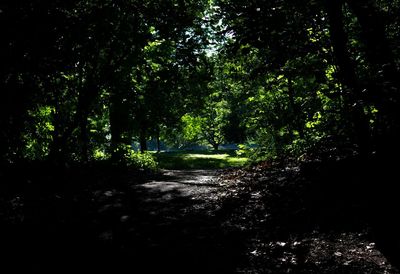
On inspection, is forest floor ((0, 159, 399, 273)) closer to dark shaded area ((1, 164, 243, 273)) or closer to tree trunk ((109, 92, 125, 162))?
dark shaded area ((1, 164, 243, 273))

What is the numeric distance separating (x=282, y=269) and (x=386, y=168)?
2705 millimetres

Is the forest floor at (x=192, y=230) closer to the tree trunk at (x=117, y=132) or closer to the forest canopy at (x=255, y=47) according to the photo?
the forest canopy at (x=255, y=47)

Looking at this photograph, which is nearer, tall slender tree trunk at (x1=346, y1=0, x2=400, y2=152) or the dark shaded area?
tall slender tree trunk at (x1=346, y1=0, x2=400, y2=152)

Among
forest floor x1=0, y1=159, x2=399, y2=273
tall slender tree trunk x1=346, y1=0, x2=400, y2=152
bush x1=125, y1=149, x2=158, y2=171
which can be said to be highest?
tall slender tree trunk x1=346, y1=0, x2=400, y2=152

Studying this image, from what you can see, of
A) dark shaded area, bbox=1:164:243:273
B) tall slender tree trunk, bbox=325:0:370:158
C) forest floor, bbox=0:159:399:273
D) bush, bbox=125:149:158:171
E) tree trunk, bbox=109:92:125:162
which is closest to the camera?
tall slender tree trunk, bbox=325:0:370:158

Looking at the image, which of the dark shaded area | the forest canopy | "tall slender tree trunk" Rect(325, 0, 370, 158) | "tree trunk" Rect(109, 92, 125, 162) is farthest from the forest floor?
"tree trunk" Rect(109, 92, 125, 162)

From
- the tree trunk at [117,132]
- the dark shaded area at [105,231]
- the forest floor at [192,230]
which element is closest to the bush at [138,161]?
the tree trunk at [117,132]

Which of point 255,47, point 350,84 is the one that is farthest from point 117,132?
point 350,84

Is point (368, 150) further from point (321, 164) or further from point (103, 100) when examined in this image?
point (103, 100)

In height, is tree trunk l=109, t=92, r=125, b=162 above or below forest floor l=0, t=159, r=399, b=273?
above

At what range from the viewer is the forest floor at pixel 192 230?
505cm

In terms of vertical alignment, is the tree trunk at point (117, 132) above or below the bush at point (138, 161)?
above

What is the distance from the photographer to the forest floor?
505cm

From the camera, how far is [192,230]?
700 cm
